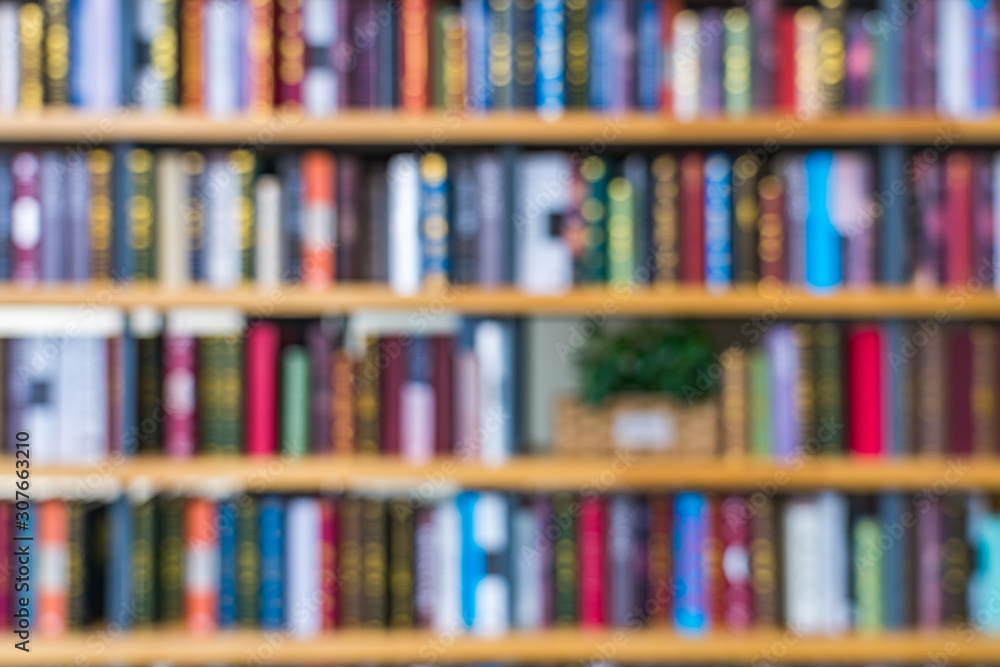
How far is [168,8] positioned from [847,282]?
121cm

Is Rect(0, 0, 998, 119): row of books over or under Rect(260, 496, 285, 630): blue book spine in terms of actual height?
over

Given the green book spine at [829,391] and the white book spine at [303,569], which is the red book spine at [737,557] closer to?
the green book spine at [829,391]

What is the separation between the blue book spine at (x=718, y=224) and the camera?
4.68 feet

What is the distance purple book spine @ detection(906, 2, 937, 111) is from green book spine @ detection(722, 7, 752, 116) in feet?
0.86

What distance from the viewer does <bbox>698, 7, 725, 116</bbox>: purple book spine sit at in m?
1.42

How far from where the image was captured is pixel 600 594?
1438 mm

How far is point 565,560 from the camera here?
1433mm

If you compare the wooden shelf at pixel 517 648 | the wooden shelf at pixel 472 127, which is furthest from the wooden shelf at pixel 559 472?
the wooden shelf at pixel 472 127

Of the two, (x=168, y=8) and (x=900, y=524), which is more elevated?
(x=168, y=8)

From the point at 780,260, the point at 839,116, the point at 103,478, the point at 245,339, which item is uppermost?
the point at 839,116

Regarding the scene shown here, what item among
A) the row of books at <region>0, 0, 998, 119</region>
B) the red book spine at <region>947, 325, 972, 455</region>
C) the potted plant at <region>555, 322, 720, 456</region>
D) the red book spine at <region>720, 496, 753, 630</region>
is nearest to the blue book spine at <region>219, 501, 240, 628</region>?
the potted plant at <region>555, 322, 720, 456</region>

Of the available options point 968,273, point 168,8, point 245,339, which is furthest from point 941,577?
point 168,8

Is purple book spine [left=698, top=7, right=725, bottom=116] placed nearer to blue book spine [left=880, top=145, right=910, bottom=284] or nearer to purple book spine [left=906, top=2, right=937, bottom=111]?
blue book spine [left=880, top=145, right=910, bottom=284]

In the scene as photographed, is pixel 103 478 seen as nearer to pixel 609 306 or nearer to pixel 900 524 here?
pixel 609 306
